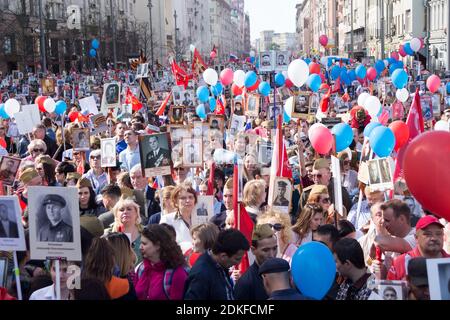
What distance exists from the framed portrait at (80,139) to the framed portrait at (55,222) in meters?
5.78

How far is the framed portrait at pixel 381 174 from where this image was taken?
21.6 ft

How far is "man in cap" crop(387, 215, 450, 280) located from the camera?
4.87m

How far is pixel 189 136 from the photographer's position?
8.93 m

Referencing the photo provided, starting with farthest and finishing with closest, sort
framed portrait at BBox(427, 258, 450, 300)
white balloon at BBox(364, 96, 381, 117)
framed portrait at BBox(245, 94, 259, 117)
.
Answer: framed portrait at BBox(245, 94, 259, 117) → white balloon at BBox(364, 96, 381, 117) → framed portrait at BBox(427, 258, 450, 300)

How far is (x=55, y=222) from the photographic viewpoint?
4875 mm

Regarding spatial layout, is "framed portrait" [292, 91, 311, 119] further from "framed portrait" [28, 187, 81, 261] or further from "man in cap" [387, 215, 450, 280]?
"framed portrait" [28, 187, 81, 261]

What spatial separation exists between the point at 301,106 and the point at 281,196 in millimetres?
5513

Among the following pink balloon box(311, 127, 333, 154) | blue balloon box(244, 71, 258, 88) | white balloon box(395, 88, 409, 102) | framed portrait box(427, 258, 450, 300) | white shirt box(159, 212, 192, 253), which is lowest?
white shirt box(159, 212, 192, 253)

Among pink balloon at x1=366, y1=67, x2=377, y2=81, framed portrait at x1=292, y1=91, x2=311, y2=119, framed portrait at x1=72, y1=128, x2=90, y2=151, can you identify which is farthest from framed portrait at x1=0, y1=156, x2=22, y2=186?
pink balloon at x1=366, y1=67, x2=377, y2=81

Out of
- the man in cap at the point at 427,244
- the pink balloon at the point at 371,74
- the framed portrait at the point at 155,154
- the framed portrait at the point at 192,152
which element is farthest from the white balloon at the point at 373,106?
the pink balloon at the point at 371,74

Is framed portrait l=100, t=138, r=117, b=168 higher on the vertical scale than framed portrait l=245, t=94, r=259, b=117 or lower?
lower

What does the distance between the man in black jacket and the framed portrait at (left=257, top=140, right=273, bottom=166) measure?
15.6 feet

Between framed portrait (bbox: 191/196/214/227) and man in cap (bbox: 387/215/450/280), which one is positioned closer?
man in cap (bbox: 387/215/450/280)

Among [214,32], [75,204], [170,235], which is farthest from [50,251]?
[214,32]
